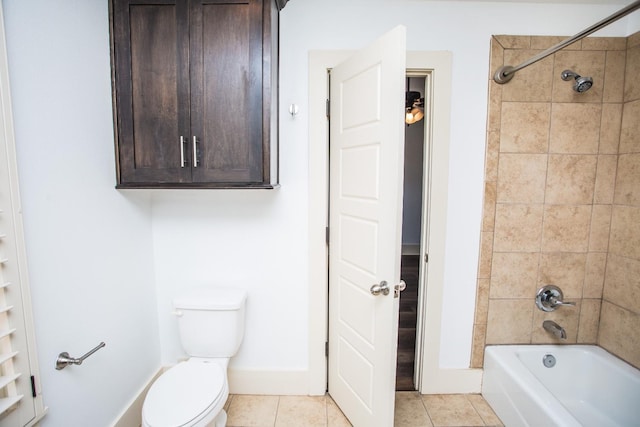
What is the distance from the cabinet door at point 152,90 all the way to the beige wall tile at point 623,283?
8.23 feet

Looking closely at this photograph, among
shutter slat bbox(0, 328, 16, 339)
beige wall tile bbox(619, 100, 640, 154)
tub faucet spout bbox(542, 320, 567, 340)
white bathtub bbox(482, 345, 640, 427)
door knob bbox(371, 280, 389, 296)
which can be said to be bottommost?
white bathtub bbox(482, 345, 640, 427)

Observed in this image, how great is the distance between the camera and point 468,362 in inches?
77.0

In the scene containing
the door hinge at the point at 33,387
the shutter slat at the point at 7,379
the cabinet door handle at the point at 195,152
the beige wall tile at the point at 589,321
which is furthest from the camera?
the beige wall tile at the point at 589,321

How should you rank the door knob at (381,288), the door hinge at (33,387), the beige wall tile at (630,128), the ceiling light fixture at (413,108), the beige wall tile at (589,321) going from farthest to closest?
the ceiling light fixture at (413,108) → the beige wall tile at (589,321) → the beige wall tile at (630,128) → the door knob at (381,288) → the door hinge at (33,387)

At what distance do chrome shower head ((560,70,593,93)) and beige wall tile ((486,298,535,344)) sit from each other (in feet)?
4.23

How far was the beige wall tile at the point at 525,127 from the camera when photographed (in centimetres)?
177

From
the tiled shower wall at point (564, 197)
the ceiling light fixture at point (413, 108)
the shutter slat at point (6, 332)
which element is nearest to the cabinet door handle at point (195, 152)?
the shutter slat at point (6, 332)

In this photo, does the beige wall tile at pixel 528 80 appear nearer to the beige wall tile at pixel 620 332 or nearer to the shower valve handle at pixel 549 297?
the shower valve handle at pixel 549 297

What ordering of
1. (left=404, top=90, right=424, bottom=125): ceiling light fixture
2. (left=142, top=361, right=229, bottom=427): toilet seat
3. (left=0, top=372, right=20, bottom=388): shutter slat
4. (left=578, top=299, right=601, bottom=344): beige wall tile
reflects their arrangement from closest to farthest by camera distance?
(left=0, top=372, right=20, bottom=388): shutter slat → (left=142, top=361, right=229, bottom=427): toilet seat → (left=578, top=299, right=601, bottom=344): beige wall tile → (left=404, top=90, right=424, bottom=125): ceiling light fixture

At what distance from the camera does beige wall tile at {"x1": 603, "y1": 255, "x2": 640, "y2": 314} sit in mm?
1687

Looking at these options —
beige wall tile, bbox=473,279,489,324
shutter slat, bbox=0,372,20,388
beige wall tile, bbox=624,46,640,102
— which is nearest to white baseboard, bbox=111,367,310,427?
shutter slat, bbox=0,372,20,388

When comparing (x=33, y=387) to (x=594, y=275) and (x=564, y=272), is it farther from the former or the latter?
(x=594, y=275)

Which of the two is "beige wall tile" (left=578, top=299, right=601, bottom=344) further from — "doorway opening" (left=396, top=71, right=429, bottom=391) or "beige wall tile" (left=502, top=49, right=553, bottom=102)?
"beige wall tile" (left=502, top=49, right=553, bottom=102)

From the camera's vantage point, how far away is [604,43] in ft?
5.70
